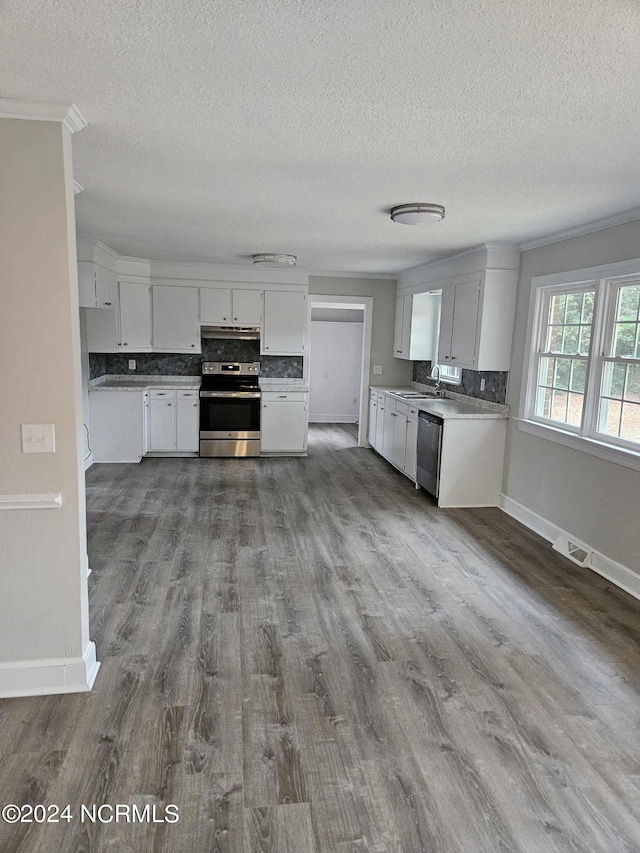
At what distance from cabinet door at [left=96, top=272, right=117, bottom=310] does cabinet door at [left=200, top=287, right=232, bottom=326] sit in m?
1.07

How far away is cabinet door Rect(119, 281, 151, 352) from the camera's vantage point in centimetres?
694

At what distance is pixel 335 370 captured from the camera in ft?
33.1

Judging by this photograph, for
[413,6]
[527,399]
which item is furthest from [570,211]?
[413,6]

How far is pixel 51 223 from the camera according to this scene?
2.25m

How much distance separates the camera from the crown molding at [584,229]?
3.68 meters

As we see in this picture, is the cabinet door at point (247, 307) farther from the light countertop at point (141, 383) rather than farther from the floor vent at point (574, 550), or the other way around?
the floor vent at point (574, 550)

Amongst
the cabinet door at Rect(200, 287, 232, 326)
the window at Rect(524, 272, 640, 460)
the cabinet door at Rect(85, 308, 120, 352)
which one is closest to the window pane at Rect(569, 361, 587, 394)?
the window at Rect(524, 272, 640, 460)

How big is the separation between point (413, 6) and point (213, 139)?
1296 mm

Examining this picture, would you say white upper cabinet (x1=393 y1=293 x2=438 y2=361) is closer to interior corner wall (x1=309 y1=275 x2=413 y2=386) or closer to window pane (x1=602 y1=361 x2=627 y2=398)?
interior corner wall (x1=309 y1=275 x2=413 y2=386)

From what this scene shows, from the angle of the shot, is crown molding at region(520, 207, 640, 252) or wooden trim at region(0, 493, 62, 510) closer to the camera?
wooden trim at region(0, 493, 62, 510)

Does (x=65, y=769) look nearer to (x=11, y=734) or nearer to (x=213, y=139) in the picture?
(x=11, y=734)

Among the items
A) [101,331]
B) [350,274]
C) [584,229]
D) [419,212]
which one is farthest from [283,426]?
[584,229]

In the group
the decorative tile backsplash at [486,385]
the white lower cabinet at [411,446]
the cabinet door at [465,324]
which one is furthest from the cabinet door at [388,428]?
the cabinet door at [465,324]

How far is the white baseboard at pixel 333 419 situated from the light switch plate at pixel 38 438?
7774 millimetres
